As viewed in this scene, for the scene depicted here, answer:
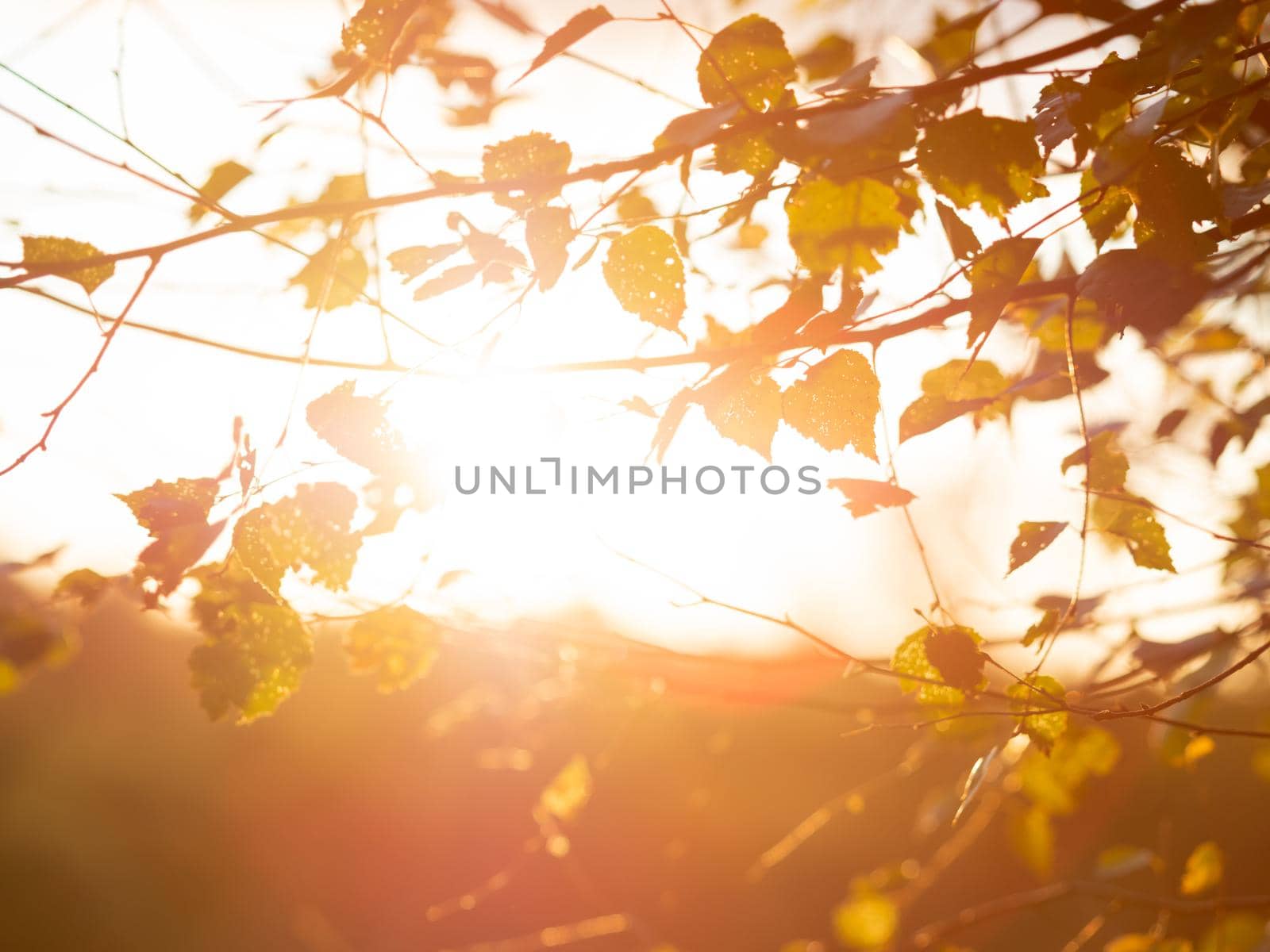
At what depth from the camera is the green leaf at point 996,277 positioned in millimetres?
→ 1017

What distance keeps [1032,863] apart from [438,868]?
32.3 feet

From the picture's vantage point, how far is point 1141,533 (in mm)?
1354

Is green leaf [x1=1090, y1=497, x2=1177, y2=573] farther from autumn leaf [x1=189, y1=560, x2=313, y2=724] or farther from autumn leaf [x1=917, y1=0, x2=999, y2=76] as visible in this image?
autumn leaf [x1=189, y1=560, x2=313, y2=724]

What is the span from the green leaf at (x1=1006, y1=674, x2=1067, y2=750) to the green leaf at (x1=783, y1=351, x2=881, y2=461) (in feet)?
1.44

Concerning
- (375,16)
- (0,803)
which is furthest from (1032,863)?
(0,803)

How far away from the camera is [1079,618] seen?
5.52 ft

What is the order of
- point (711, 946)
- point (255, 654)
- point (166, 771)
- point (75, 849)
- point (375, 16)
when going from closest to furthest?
point (375, 16) → point (255, 654) → point (711, 946) → point (75, 849) → point (166, 771)

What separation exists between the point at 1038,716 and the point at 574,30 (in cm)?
113

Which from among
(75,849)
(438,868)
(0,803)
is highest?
(0,803)

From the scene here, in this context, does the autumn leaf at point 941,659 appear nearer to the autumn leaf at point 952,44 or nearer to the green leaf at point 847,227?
the green leaf at point 847,227

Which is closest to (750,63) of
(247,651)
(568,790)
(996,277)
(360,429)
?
(996,277)

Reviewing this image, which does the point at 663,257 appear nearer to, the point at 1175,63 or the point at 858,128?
the point at 858,128

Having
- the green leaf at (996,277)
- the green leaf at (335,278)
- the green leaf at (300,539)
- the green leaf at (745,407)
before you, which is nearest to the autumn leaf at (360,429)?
the green leaf at (300,539)

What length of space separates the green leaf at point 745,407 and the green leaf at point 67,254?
2.63 ft
